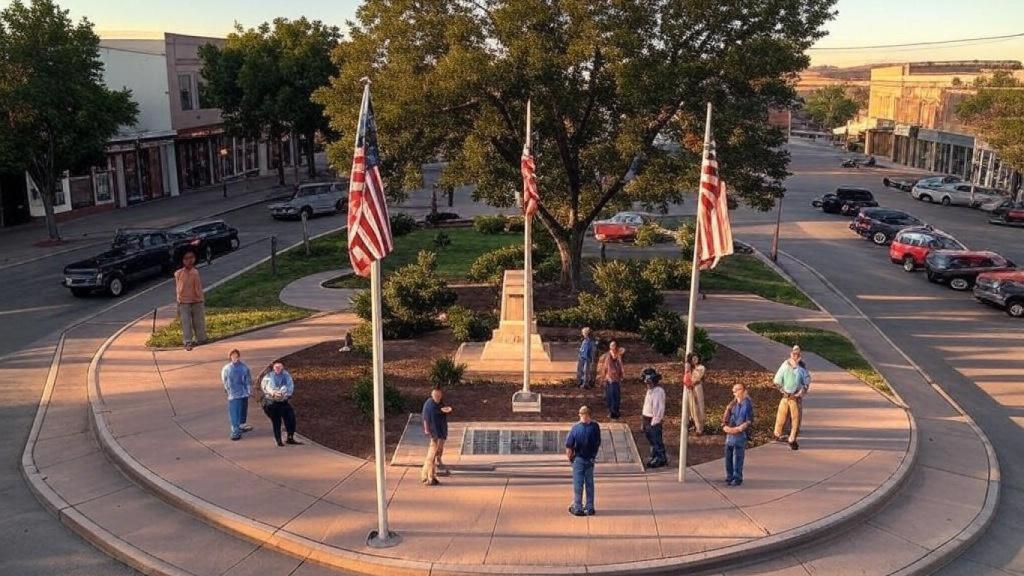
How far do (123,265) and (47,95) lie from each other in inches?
401

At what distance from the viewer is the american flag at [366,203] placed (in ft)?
36.0

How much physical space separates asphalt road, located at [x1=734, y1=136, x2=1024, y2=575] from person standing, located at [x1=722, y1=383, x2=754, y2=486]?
2710 mm

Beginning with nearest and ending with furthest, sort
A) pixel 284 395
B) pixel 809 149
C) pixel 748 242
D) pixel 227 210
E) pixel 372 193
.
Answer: pixel 372 193 < pixel 284 395 < pixel 748 242 < pixel 227 210 < pixel 809 149

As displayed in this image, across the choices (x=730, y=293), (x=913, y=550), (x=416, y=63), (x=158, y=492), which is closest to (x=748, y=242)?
(x=730, y=293)

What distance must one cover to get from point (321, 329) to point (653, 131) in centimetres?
1027

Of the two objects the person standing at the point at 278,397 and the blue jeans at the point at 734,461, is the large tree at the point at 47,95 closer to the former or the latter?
the person standing at the point at 278,397

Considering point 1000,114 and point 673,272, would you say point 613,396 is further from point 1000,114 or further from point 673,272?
point 1000,114

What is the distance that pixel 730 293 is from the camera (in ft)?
96.1

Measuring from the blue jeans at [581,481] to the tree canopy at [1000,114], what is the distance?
149 ft

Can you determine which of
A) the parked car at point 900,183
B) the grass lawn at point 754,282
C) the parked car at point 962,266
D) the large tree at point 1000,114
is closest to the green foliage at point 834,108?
the parked car at point 900,183

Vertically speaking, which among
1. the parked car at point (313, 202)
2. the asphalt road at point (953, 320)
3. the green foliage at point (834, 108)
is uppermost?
the green foliage at point (834, 108)

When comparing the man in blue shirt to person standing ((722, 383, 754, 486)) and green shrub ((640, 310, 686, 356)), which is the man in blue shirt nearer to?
person standing ((722, 383, 754, 486))

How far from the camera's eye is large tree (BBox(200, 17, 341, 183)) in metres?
52.9

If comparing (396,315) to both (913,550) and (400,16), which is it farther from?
(913,550)
